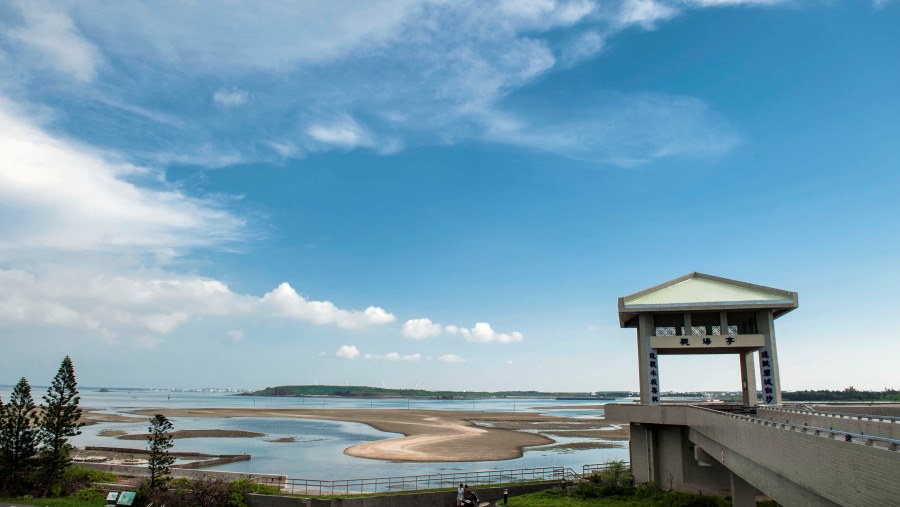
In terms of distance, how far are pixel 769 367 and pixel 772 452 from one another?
2151cm

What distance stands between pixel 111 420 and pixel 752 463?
419 ft

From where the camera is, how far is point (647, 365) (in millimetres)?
36688

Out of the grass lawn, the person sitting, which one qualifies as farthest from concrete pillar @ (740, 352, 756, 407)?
the grass lawn

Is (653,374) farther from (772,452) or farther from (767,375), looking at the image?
(772,452)

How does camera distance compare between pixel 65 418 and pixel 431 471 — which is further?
pixel 431 471

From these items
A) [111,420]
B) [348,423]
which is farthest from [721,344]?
[111,420]

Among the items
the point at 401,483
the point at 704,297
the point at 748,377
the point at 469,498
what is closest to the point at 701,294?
the point at 704,297

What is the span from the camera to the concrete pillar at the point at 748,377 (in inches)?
1490

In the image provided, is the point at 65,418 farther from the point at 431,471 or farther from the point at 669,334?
the point at 669,334

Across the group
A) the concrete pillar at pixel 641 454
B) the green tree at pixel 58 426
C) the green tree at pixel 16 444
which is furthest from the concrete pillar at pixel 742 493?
the green tree at pixel 16 444

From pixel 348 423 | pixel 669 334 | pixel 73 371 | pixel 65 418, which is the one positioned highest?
pixel 669 334

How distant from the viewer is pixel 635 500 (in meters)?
31.4

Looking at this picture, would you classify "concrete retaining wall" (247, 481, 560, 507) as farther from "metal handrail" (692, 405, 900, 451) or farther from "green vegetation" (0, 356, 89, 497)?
"metal handrail" (692, 405, 900, 451)

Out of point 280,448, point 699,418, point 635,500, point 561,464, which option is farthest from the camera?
point 280,448
